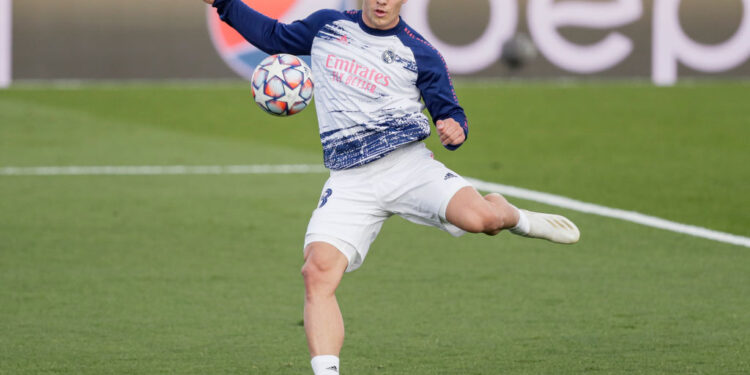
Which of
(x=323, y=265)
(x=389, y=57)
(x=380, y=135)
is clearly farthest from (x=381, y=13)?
(x=323, y=265)

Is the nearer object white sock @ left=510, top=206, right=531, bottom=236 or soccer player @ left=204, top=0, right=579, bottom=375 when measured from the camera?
soccer player @ left=204, top=0, right=579, bottom=375

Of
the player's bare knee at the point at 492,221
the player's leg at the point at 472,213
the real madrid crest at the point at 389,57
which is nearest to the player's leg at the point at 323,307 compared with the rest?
the player's leg at the point at 472,213

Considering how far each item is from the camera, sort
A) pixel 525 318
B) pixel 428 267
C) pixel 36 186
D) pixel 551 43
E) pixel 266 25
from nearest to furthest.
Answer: pixel 266 25, pixel 525 318, pixel 428 267, pixel 36 186, pixel 551 43

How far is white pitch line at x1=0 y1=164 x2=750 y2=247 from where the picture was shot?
1020 centimetres

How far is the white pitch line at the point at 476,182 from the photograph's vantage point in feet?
33.4

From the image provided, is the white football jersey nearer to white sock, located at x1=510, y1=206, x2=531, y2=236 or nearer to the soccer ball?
the soccer ball

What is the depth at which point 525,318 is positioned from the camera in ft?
23.7

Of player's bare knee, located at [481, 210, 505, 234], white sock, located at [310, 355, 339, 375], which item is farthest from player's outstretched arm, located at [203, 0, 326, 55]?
white sock, located at [310, 355, 339, 375]

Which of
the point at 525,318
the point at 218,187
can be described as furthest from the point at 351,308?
the point at 218,187

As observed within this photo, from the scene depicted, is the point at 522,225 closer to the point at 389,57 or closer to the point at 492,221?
the point at 492,221

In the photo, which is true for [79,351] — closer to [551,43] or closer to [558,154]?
[558,154]

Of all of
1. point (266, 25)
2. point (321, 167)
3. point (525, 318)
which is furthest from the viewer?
point (321, 167)

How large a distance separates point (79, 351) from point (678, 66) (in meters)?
21.4

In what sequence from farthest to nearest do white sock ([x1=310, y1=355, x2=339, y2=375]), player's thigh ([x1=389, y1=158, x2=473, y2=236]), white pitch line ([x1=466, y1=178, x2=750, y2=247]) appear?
1. white pitch line ([x1=466, y1=178, x2=750, y2=247])
2. player's thigh ([x1=389, y1=158, x2=473, y2=236])
3. white sock ([x1=310, y1=355, x2=339, y2=375])
